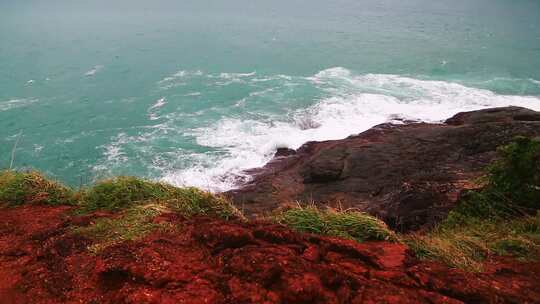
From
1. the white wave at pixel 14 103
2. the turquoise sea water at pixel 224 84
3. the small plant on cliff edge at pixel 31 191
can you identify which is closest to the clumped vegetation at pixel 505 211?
the small plant on cliff edge at pixel 31 191

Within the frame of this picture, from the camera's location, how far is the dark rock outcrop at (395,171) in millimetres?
9383

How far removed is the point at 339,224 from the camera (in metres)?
5.03

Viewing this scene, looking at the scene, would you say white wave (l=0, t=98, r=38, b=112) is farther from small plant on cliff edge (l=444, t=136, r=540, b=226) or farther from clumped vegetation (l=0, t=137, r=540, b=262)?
small plant on cliff edge (l=444, t=136, r=540, b=226)

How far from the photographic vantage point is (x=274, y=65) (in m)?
39.1

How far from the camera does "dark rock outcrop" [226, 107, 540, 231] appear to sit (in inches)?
369

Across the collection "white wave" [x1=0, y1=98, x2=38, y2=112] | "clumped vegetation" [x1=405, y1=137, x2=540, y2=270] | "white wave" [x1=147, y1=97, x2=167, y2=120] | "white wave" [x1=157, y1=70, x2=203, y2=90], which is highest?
"clumped vegetation" [x1=405, y1=137, x2=540, y2=270]

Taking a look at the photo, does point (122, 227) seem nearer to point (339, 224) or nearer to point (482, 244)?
point (339, 224)

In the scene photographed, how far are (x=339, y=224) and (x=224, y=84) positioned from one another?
2961 centimetres

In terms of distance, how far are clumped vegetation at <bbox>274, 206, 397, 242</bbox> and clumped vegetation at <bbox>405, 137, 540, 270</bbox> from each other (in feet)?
3.30

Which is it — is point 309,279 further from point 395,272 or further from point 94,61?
point 94,61

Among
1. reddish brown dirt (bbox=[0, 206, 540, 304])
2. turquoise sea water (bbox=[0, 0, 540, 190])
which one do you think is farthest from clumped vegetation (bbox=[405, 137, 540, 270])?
turquoise sea water (bbox=[0, 0, 540, 190])

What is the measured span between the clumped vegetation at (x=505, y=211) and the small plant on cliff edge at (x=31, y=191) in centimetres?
562

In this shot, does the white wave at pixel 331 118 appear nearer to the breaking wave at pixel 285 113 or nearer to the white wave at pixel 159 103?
the breaking wave at pixel 285 113

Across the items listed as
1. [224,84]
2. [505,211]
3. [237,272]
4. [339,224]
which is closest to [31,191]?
[237,272]
